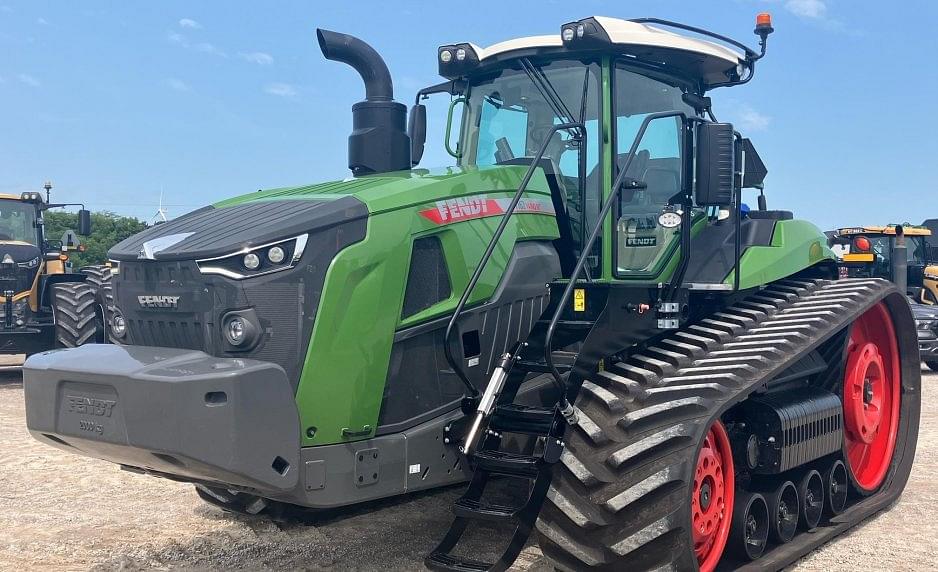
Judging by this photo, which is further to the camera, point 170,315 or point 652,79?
point 652,79

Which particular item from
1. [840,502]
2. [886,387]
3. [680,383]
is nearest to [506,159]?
[680,383]

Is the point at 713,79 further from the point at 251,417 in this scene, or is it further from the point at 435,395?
the point at 251,417

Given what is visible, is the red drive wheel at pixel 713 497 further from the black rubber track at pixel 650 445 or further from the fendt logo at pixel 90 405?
the fendt logo at pixel 90 405

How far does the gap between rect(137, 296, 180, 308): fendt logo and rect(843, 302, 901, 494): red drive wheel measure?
4369 millimetres

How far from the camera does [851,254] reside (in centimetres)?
1973

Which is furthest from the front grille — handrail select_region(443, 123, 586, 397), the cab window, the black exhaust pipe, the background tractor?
the background tractor

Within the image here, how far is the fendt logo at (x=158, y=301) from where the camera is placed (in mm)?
4238

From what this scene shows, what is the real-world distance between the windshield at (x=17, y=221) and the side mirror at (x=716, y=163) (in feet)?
41.7

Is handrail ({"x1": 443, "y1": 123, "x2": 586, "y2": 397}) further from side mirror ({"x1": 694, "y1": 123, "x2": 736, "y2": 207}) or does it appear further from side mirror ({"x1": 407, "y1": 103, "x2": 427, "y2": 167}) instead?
side mirror ({"x1": 407, "y1": 103, "x2": 427, "y2": 167})

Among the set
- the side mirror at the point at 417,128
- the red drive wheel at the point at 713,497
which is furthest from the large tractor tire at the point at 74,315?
the red drive wheel at the point at 713,497

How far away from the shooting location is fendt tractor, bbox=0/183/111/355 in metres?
13.4

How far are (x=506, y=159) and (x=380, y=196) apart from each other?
1.37 m

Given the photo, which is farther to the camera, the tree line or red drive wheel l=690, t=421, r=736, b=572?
the tree line

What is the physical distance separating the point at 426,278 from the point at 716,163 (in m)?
1.64
